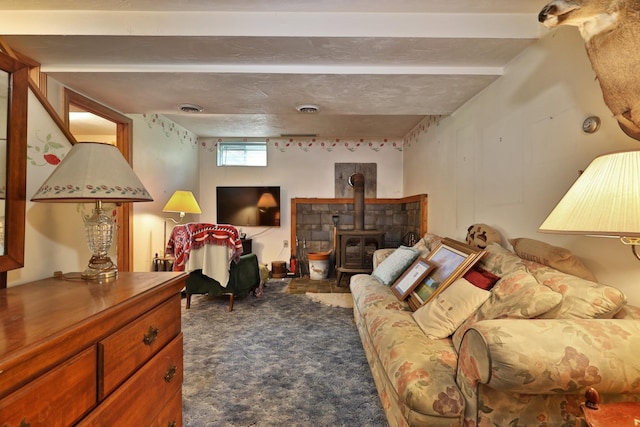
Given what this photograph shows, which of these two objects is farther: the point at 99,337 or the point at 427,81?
the point at 427,81

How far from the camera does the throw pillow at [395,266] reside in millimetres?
Result: 2541

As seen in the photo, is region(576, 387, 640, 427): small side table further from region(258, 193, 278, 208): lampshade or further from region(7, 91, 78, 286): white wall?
region(258, 193, 278, 208): lampshade

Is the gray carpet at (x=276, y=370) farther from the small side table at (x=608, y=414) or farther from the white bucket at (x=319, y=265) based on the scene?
the white bucket at (x=319, y=265)

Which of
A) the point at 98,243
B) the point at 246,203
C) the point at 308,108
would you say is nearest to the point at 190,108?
the point at 308,108

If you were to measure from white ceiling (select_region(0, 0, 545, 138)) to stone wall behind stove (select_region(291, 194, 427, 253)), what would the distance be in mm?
2659

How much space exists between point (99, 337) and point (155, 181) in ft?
10.3

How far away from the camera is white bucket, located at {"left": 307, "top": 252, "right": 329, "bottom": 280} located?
4539 mm

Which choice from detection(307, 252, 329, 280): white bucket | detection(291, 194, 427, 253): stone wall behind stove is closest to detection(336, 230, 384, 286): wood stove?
detection(307, 252, 329, 280): white bucket

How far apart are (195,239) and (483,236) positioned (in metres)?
2.63

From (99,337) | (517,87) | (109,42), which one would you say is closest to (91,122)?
(109,42)

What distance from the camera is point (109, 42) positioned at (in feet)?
5.46

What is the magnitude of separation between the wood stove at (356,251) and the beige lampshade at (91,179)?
3.09m

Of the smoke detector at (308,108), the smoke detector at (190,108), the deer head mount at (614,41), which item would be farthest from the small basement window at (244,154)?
the deer head mount at (614,41)

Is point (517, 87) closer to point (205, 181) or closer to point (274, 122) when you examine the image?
point (274, 122)
